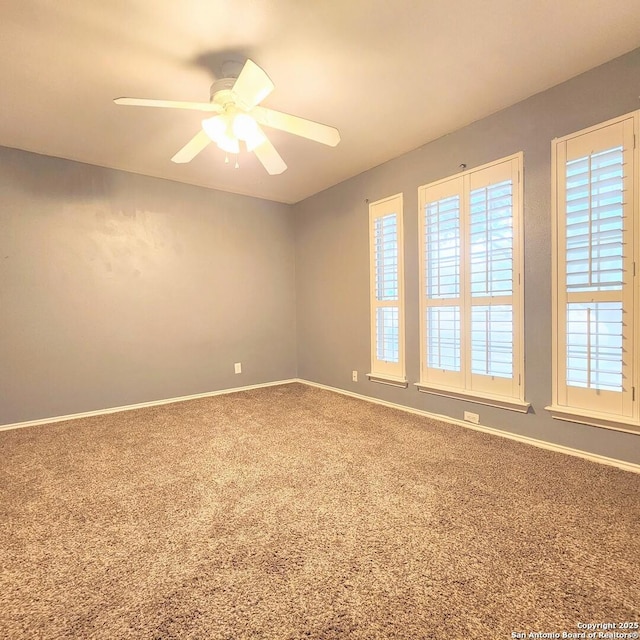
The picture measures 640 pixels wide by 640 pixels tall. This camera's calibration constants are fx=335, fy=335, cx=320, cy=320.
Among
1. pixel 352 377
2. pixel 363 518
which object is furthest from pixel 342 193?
pixel 363 518

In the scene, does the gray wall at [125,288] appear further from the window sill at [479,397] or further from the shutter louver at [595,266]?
the shutter louver at [595,266]

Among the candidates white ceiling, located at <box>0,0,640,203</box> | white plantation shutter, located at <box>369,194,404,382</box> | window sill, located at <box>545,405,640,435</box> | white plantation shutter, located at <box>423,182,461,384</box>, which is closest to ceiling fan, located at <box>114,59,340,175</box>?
white ceiling, located at <box>0,0,640,203</box>

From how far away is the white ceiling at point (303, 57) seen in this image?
1646mm

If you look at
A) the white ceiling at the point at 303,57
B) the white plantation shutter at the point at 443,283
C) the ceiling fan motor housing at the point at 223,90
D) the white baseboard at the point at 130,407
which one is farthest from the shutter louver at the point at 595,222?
the white baseboard at the point at 130,407

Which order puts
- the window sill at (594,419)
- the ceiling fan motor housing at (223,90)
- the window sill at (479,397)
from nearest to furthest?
the ceiling fan motor housing at (223,90), the window sill at (594,419), the window sill at (479,397)

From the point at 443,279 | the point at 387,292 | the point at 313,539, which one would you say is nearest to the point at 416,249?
the point at 443,279

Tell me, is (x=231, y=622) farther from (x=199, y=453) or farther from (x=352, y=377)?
(x=352, y=377)

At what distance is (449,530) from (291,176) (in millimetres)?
3482

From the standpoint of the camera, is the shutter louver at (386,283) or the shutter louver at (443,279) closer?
the shutter louver at (443,279)

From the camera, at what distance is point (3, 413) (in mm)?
2957

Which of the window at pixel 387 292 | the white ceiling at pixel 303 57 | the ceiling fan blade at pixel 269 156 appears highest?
the white ceiling at pixel 303 57

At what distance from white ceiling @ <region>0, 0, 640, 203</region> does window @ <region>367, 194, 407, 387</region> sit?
2.67 ft

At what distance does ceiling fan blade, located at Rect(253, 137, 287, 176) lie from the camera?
2244 millimetres

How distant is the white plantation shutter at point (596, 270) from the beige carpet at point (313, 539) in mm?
489
